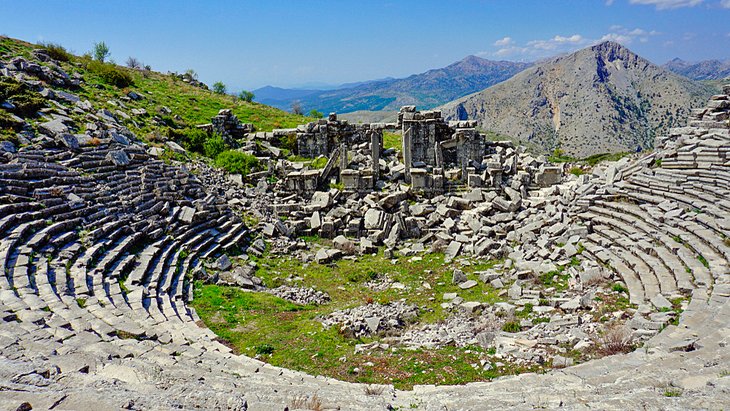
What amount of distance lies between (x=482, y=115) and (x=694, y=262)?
11897cm

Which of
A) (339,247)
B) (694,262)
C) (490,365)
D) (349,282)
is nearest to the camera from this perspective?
(490,365)

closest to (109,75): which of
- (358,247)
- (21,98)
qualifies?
(21,98)

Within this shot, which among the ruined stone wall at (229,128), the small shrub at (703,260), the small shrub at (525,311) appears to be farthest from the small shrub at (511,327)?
the ruined stone wall at (229,128)

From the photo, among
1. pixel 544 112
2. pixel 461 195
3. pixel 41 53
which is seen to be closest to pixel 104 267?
pixel 461 195

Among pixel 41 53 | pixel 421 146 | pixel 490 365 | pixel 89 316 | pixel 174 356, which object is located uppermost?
pixel 41 53

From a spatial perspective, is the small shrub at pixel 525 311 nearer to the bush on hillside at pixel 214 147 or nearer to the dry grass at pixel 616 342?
the dry grass at pixel 616 342

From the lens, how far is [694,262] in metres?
12.0

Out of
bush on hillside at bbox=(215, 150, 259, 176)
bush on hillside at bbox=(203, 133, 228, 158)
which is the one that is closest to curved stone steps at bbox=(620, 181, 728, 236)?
bush on hillside at bbox=(215, 150, 259, 176)

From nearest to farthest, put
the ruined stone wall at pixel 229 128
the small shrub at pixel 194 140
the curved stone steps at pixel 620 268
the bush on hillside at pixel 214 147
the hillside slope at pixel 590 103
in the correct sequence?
the curved stone steps at pixel 620 268 → the bush on hillside at pixel 214 147 → the small shrub at pixel 194 140 → the ruined stone wall at pixel 229 128 → the hillside slope at pixel 590 103

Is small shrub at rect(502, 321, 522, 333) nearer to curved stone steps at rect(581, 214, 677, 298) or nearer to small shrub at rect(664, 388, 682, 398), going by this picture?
curved stone steps at rect(581, 214, 677, 298)

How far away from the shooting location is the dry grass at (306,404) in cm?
671

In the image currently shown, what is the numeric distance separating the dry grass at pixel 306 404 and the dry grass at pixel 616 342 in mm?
5842

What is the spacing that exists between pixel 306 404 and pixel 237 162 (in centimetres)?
1745

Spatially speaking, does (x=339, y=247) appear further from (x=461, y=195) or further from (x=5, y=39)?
(x=5, y=39)
